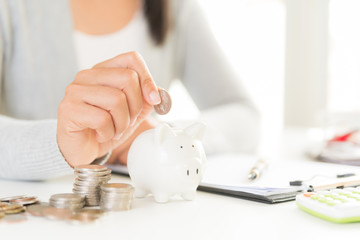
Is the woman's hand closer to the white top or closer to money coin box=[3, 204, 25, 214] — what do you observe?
money coin box=[3, 204, 25, 214]

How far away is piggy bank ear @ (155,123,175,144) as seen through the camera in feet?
1.62

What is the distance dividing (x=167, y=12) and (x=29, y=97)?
0.50m

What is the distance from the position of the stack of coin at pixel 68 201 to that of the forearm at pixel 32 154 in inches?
6.4

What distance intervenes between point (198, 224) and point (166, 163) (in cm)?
9

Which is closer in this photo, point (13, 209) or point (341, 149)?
point (13, 209)

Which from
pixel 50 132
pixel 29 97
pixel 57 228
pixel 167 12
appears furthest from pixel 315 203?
pixel 167 12

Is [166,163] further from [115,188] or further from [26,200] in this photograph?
[26,200]

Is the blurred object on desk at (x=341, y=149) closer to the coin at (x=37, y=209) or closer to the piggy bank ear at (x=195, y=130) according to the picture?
the piggy bank ear at (x=195, y=130)

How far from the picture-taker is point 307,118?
2.17 metres

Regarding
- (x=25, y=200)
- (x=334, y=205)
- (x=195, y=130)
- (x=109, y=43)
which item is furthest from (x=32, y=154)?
(x=109, y=43)

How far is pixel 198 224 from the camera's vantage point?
1.38 feet

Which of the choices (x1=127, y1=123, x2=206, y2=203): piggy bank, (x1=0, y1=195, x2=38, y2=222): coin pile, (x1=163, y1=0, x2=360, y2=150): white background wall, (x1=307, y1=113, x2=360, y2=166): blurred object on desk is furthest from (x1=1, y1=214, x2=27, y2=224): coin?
(x1=163, y1=0, x2=360, y2=150): white background wall

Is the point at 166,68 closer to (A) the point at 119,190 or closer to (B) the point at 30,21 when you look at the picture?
(B) the point at 30,21

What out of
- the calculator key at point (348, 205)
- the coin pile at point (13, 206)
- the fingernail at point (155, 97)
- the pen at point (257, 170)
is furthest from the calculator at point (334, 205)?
the coin pile at point (13, 206)
